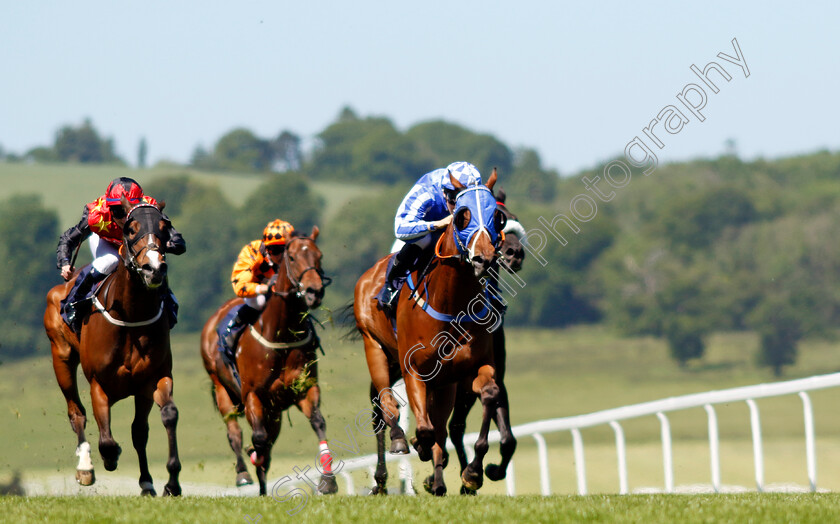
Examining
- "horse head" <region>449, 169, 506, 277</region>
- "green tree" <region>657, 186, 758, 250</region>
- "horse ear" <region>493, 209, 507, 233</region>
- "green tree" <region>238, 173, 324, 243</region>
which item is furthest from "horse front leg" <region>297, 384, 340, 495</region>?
"green tree" <region>657, 186, 758, 250</region>

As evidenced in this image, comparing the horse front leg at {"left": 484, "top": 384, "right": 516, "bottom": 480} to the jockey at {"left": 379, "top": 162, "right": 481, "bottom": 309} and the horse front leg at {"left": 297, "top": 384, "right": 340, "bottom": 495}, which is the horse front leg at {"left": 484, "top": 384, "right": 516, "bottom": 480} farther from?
the horse front leg at {"left": 297, "top": 384, "right": 340, "bottom": 495}

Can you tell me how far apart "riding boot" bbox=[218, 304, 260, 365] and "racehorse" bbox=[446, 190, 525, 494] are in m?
1.89

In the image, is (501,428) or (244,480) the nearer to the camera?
(501,428)

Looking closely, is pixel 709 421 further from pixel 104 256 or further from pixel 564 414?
pixel 564 414

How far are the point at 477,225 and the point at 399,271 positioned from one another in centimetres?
131

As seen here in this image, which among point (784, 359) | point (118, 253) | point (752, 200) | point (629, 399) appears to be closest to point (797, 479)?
point (629, 399)

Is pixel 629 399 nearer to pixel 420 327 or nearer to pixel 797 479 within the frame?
pixel 797 479

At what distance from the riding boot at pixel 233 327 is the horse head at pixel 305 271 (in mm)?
519

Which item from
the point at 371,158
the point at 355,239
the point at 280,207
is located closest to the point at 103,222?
the point at 355,239

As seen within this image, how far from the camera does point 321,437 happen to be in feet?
29.0

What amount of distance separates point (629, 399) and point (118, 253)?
54.6 meters

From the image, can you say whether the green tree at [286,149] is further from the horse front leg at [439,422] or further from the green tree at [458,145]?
the horse front leg at [439,422]

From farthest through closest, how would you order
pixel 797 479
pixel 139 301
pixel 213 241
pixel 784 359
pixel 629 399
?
pixel 213 241, pixel 784 359, pixel 629 399, pixel 797 479, pixel 139 301

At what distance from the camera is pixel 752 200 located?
273 feet
